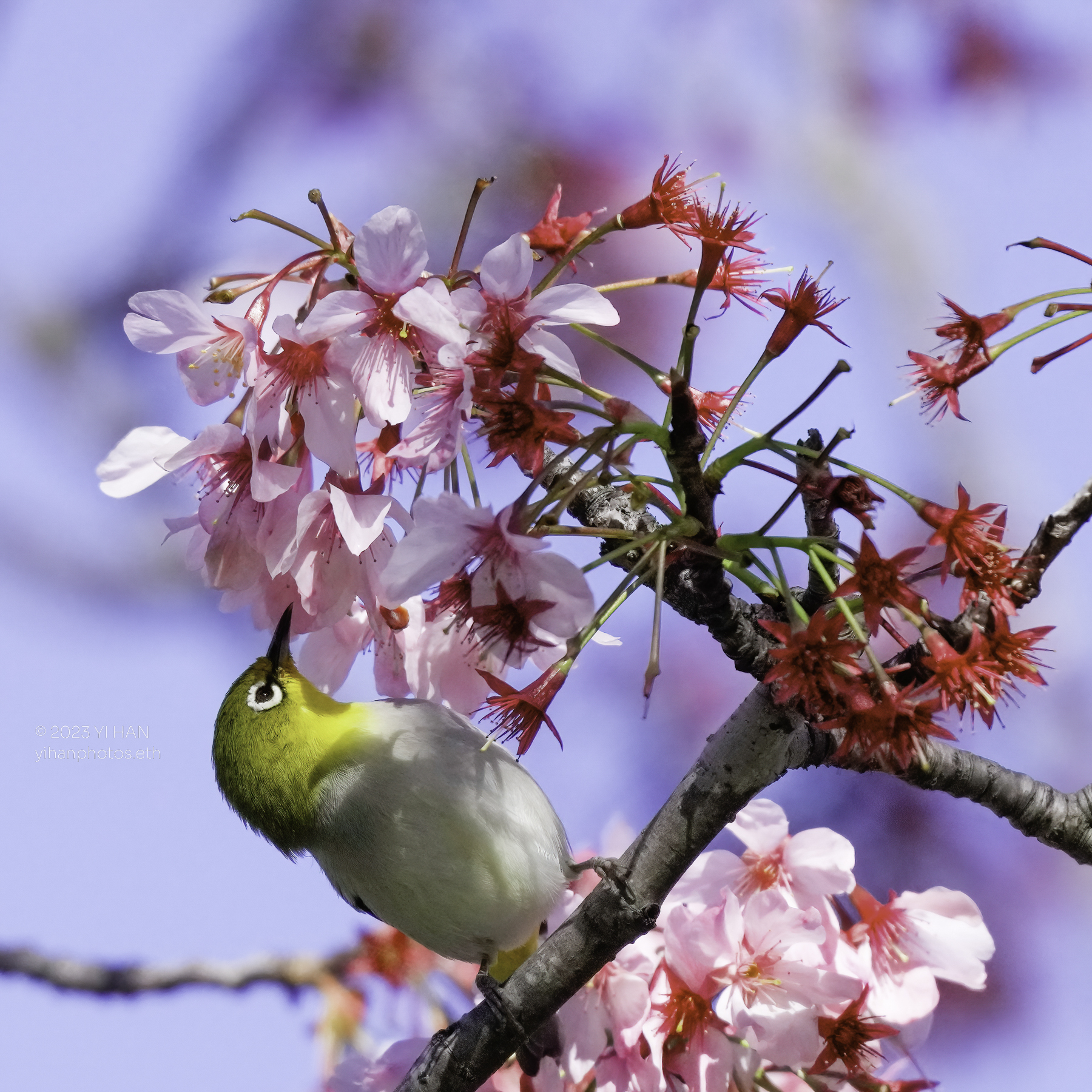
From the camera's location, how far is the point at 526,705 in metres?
1.29

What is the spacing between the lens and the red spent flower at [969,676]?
3.92 ft

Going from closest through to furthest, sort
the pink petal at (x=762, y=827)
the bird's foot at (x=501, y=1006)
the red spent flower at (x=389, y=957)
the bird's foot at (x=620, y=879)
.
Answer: the bird's foot at (x=620, y=879) → the bird's foot at (x=501, y=1006) → the pink petal at (x=762, y=827) → the red spent flower at (x=389, y=957)

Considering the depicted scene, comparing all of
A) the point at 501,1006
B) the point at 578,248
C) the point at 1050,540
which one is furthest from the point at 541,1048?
the point at 578,248

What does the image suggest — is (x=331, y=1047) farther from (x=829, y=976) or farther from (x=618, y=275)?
(x=618, y=275)

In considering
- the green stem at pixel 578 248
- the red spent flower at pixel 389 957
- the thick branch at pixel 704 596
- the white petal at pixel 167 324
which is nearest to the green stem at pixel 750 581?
the thick branch at pixel 704 596

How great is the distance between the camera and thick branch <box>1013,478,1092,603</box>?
1.26m

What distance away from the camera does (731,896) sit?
177 cm

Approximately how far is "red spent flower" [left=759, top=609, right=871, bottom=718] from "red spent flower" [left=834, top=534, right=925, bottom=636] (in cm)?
3

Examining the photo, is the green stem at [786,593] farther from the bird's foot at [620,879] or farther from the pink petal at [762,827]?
the pink petal at [762,827]

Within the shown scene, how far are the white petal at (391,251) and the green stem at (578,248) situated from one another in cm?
15

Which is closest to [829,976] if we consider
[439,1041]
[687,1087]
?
[687,1087]

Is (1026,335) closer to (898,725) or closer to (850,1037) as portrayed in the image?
(898,725)

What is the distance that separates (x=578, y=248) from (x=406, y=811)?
105 centimetres

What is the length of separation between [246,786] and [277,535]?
2.89 ft
